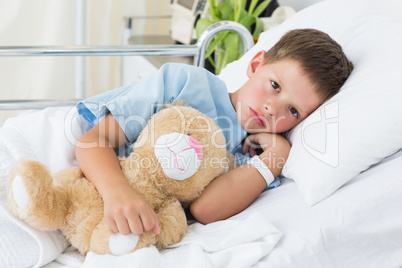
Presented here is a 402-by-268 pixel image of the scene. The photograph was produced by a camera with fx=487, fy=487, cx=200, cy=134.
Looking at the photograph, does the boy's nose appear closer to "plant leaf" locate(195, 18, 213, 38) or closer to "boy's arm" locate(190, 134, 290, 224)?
"boy's arm" locate(190, 134, 290, 224)

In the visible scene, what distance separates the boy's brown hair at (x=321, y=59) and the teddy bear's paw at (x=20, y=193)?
22.5 inches

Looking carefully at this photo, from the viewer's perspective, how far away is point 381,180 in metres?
0.81

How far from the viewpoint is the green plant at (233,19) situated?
1714 millimetres

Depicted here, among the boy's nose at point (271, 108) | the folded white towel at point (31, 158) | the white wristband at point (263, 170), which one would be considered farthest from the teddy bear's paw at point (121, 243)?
the boy's nose at point (271, 108)

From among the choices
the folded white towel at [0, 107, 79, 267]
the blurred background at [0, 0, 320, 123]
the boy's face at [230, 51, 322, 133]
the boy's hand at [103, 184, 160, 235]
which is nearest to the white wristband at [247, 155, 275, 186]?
the boy's face at [230, 51, 322, 133]

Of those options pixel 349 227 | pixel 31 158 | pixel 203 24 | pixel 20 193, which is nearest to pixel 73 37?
pixel 203 24

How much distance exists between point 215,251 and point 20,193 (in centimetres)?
31

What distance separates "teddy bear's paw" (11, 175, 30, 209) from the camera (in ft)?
2.34

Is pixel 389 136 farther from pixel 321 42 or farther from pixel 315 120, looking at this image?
pixel 321 42

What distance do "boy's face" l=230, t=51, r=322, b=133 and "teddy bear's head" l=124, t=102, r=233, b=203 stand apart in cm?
15

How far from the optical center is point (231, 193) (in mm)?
893

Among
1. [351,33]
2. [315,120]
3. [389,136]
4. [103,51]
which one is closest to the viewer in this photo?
[389,136]

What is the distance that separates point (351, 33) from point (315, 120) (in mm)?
267

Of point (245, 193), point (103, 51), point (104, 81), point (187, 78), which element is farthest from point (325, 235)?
point (104, 81)
